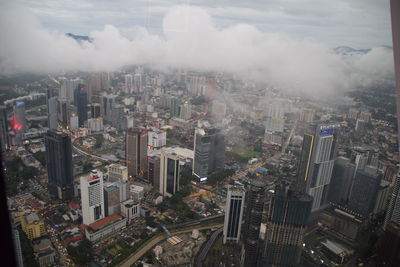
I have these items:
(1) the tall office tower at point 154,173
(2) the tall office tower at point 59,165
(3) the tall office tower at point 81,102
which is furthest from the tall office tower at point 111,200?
(3) the tall office tower at point 81,102

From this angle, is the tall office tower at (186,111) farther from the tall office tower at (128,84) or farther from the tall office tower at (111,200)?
the tall office tower at (111,200)

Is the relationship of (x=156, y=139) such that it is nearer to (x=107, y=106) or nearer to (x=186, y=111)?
(x=186, y=111)

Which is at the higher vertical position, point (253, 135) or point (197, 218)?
point (253, 135)

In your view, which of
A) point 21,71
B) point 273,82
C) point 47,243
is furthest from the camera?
point 273,82

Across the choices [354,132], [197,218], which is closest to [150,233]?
[197,218]

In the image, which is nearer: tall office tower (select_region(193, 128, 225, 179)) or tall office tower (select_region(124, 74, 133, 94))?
tall office tower (select_region(193, 128, 225, 179))

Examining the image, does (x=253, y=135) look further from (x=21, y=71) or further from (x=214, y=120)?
(x=21, y=71)

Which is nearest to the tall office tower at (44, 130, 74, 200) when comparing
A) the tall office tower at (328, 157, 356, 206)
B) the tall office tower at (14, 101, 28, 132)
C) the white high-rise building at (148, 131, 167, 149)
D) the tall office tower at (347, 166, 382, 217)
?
the tall office tower at (14, 101, 28, 132)

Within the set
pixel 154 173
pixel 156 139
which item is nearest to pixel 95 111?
pixel 156 139

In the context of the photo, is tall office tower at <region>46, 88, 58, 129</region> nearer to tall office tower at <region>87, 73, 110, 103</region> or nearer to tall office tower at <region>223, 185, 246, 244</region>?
tall office tower at <region>87, 73, 110, 103</region>
